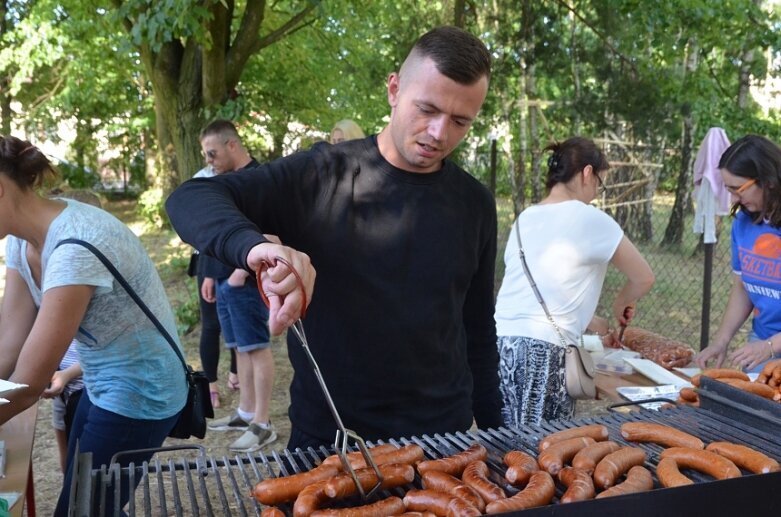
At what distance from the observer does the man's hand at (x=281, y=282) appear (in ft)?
4.48

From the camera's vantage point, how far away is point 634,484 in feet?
5.77

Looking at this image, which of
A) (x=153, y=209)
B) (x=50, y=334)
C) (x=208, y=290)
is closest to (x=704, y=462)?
(x=50, y=334)

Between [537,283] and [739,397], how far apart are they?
1320 millimetres

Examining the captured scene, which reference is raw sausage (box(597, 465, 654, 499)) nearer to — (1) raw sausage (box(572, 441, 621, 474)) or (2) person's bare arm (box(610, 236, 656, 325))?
(1) raw sausage (box(572, 441, 621, 474))

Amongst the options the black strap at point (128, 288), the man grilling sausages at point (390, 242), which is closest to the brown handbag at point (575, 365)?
the man grilling sausages at point (390, 242)

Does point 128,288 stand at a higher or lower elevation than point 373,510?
higher

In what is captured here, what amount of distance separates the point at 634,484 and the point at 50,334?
1885 mm

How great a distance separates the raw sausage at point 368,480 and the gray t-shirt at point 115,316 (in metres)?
1.22

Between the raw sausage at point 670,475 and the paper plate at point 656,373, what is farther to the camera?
the paper plate at point 656,373

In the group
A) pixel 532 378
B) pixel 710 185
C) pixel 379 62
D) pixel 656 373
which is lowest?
pixel 656 373

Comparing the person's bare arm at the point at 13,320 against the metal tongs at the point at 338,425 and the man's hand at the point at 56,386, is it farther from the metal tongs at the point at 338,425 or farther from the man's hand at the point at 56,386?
the metal tongs at the point at 338,425

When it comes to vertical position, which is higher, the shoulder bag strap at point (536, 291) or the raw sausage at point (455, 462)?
the shoulder bag strap at point (536, 291)

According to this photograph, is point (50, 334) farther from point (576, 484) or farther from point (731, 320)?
point (731, 320)

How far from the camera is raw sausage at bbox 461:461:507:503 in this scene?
1653mm
